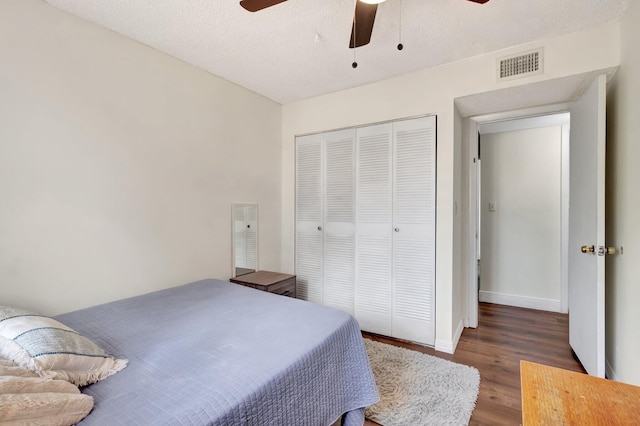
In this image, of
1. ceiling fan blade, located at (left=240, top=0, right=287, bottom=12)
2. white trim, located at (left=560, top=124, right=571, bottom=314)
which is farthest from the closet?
white trim, located at (left=560, top=124, right=571, bottom=314)

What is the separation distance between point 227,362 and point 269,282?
144cm

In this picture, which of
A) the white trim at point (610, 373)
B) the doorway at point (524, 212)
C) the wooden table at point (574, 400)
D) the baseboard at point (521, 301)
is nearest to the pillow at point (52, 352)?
the wooden table at point (574, 400)

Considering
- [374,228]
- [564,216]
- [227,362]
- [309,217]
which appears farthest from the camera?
[564,216]

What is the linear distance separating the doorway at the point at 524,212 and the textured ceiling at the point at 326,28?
1.42m

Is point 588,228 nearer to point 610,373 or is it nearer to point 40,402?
point 610,373

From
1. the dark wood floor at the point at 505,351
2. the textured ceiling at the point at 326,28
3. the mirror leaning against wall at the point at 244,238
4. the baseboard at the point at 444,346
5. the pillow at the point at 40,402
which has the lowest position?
the dark wood floor at the point at 505,351

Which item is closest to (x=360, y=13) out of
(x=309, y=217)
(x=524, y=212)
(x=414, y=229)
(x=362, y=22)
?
(x=362, y=22)

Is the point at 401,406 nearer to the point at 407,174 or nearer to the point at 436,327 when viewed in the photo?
the point at 436,327

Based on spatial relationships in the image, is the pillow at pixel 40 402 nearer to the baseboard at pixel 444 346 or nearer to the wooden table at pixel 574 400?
the wooden table at pixel 574 400

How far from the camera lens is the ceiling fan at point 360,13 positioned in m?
1.38

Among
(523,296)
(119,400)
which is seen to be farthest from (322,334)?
(523,296)

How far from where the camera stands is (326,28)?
76.1 inches

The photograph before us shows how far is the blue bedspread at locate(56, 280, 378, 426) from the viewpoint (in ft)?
3.07

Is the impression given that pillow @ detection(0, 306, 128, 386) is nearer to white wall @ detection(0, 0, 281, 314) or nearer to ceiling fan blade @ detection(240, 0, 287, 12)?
white wall @ detection(0, 0, 281, 314)
